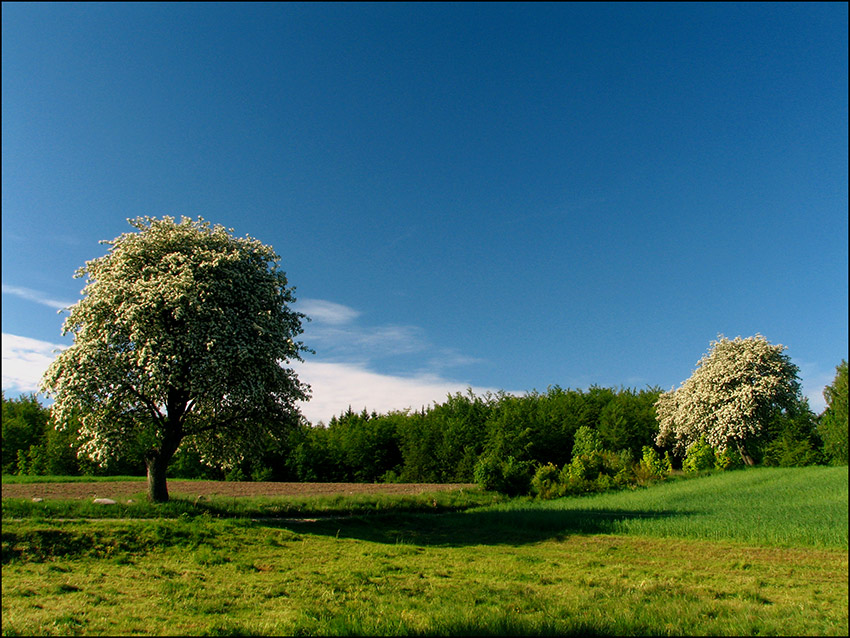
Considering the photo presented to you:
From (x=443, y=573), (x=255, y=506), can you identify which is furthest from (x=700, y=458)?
(x=443, y=573)

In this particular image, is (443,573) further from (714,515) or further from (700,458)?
(700,458)

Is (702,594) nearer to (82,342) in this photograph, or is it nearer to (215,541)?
(215,541)

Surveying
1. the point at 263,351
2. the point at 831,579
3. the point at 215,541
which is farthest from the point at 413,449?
the point at 831,579

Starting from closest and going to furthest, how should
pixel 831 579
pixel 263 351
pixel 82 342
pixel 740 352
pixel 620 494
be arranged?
pixel 831 579 < pixel 82 342 < pixel 263 351 < pixel 620 494 < pixel 740 352

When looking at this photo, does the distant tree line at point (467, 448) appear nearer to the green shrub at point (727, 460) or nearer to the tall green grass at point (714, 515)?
the green shrub at point (727, 460)

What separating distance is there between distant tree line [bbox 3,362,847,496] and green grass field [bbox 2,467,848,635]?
24.0 metres

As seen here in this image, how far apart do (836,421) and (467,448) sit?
60.2 m

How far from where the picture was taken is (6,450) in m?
62.0

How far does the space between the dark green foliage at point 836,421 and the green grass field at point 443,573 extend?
0.36m

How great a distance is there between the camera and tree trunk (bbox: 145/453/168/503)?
24.7 meters

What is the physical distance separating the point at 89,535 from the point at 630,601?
17463 millimetres

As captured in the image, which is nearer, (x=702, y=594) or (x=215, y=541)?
(x=702, y=594)

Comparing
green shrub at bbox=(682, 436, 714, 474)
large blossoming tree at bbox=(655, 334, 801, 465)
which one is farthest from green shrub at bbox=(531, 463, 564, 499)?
green shrub at bbox=(682, 436, 714, 474)

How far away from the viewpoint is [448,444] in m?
63.6
